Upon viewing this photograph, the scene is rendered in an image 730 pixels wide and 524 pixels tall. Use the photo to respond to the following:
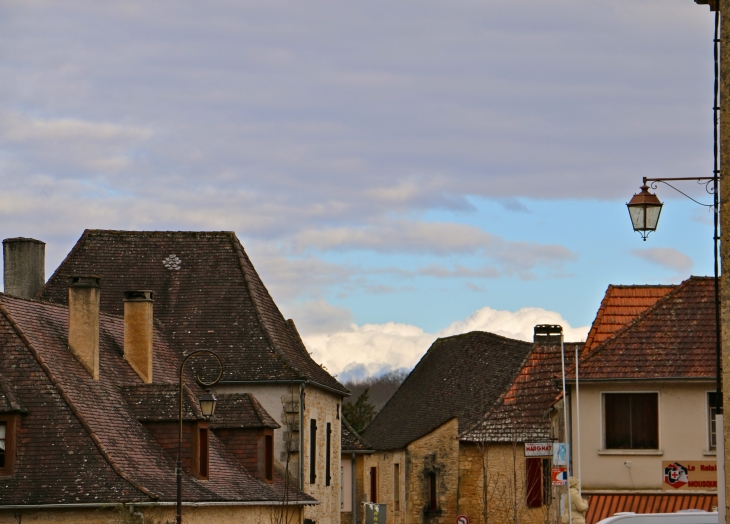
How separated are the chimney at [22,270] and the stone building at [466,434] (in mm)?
13399

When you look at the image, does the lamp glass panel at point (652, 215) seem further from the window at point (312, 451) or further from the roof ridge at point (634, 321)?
the window at point (312, 451)

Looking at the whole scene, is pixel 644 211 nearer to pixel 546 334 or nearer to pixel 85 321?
pixel 85 321

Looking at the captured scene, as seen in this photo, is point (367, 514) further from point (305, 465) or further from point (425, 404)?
point (305, 465)

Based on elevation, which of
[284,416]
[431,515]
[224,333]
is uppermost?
[224,333]

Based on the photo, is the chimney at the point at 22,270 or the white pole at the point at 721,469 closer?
the white pole at the point at 721,469

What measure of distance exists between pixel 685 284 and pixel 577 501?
967 cm

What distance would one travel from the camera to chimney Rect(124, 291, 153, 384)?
29719 mm

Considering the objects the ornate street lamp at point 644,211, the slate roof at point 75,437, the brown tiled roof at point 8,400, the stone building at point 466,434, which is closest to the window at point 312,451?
the stone building at point 466,434

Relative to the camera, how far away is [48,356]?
2619 centimetres

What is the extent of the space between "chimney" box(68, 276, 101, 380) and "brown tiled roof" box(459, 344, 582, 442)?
55.2 feet

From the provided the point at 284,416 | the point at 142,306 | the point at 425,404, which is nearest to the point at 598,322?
the point at 284,416

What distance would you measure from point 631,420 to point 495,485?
13673 millimetres

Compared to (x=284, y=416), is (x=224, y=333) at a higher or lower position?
higher

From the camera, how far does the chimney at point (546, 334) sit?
42375 mm
